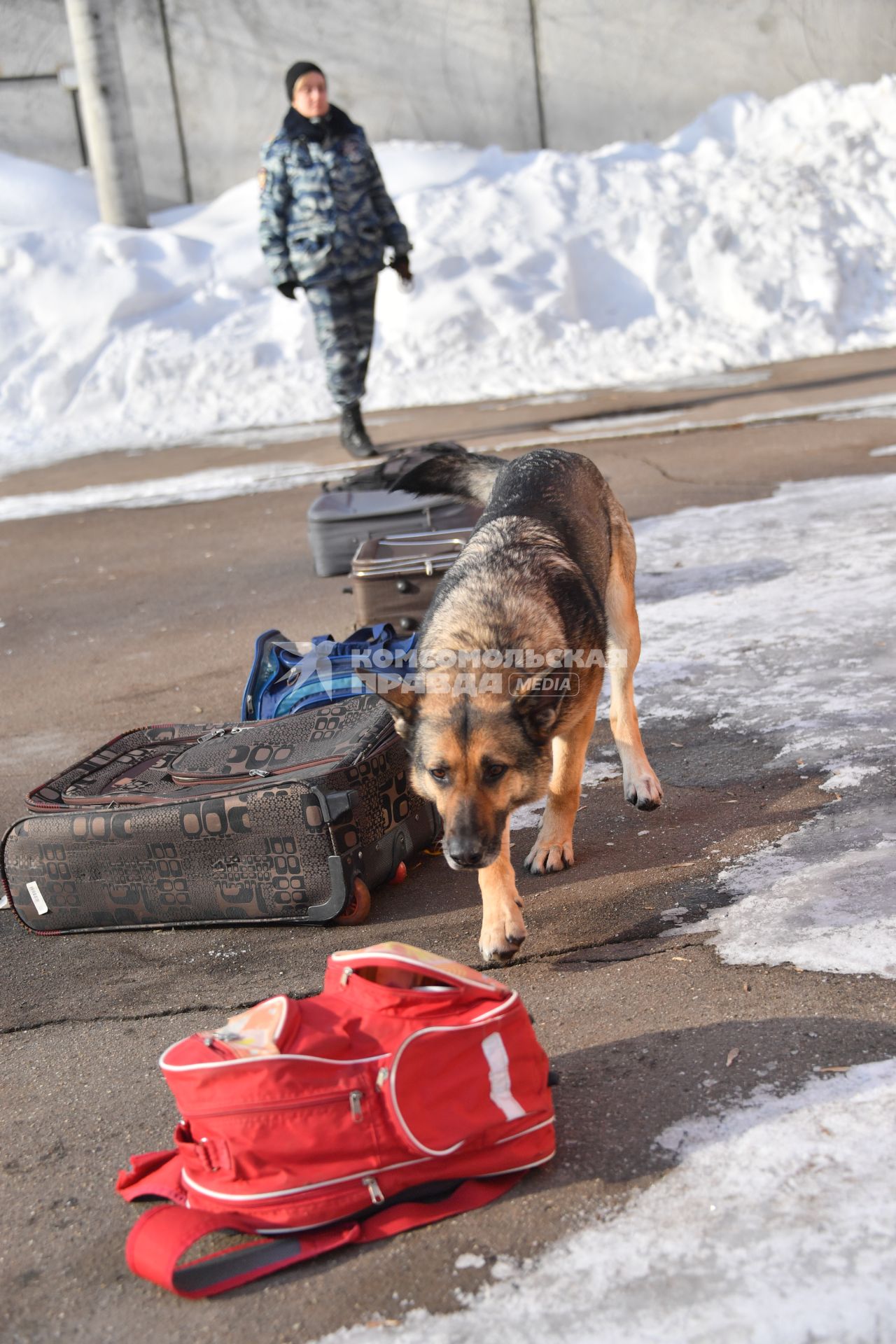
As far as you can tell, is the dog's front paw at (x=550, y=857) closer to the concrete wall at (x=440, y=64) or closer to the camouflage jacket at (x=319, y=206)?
the camouflage jacket at (x=319, y=206)

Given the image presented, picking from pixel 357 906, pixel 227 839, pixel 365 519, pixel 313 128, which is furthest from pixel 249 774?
pixel 313 128

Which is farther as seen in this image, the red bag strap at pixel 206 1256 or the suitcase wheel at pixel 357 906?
the suitcase wheel at pixel 357 906

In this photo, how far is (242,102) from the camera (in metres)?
18.4

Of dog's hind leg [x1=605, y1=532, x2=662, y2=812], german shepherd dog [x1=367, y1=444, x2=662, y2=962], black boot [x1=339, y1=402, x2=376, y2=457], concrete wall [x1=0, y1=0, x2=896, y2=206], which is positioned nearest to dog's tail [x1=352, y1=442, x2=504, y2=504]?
german shepherd dog [x1=367, y1=444, x2=662, y2=962]

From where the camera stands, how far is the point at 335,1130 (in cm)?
237

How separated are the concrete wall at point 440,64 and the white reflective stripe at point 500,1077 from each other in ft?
59.9

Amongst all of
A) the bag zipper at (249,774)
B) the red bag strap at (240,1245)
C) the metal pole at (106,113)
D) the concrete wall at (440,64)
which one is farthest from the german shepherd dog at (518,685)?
the concrete wall at (440,64)

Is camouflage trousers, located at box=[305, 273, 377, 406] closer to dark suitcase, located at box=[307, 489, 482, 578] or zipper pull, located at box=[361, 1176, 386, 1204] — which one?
dark suitcase, located at box=[307, 489, 482, 578]

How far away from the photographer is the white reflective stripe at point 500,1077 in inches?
97.0

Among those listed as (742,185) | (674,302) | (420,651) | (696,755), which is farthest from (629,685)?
(742,185)

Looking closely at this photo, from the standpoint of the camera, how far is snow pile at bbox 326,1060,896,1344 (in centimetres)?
204

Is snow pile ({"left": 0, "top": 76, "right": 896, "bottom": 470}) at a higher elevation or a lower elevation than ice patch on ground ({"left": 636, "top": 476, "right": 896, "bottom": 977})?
higher

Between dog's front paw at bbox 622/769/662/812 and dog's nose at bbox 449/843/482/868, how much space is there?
0.98 m

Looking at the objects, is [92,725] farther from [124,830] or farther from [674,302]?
[674,302]
